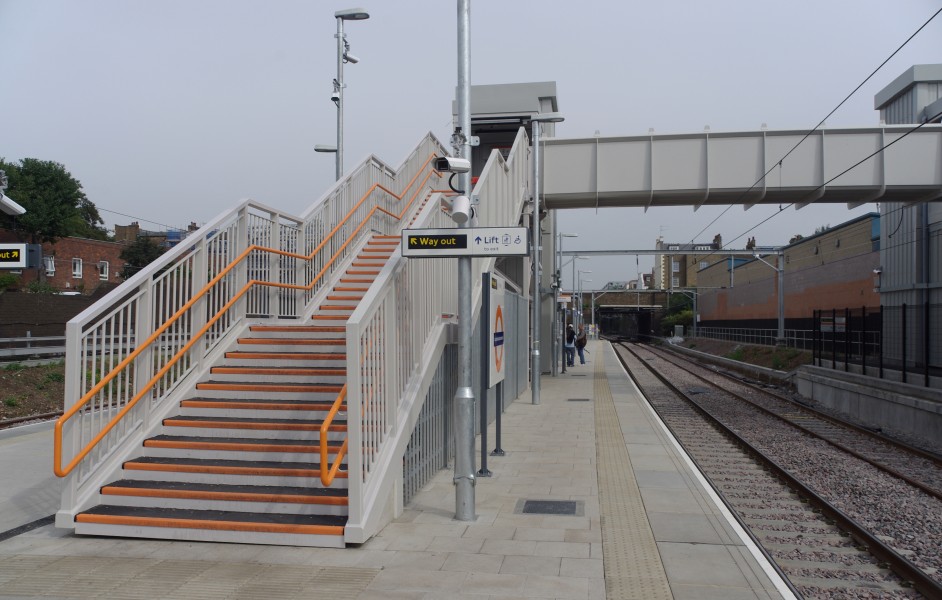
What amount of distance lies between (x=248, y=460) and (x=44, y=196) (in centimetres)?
5999

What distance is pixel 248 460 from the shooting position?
703cm

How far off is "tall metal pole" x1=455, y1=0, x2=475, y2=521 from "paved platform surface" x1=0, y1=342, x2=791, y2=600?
0.33 m

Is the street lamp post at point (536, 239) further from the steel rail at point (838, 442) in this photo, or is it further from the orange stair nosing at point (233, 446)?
the orange stair nosing at point (233, 446)

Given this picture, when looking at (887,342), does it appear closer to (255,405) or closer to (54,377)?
(255,405)

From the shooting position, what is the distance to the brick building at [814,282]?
33.0 meters

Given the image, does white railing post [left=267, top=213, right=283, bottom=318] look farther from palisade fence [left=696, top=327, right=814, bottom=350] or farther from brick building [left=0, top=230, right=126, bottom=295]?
brick building [left=0, top=230, right=126, bottom=295]

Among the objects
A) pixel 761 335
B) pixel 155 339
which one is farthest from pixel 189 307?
pixel 761 335

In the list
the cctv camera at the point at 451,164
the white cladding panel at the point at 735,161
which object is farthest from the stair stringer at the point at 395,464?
the white cladding panel at the point at 735,161

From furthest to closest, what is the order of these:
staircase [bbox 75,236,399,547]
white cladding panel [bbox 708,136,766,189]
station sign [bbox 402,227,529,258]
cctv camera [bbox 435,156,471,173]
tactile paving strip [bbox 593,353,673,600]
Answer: white cladding panel [bbox 708,136,766,189] → cctv camera [bbox 435,156,471,173] → station sign [bbox 402,227,529,258] → staircase [bbox 75,236,399,547] → tactile paving strip [bbox 593,353,673,600]

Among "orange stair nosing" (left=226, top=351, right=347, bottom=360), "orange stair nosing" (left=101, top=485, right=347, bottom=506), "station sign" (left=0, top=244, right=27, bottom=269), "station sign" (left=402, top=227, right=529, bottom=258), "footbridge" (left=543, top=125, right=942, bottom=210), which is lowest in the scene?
"orange stair nosing" (left=101, top=485, right=347, bottom=506)

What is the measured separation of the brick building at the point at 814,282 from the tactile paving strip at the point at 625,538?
2476cm

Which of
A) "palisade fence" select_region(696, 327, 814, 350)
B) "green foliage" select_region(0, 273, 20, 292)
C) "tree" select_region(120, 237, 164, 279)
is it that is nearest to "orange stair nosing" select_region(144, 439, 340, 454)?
"palisade fence" select_region(696, 327, 814, 350)

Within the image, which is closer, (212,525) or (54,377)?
(212,525)

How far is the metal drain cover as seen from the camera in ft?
23.8
